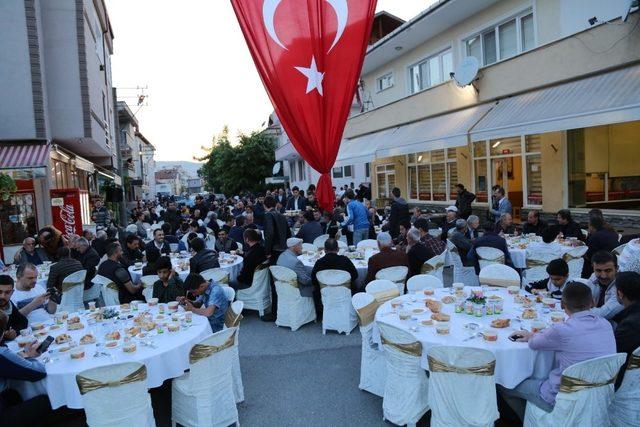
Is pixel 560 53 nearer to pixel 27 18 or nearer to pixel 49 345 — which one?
pixel 49 345

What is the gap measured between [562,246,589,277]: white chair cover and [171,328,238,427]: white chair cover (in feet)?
19.9

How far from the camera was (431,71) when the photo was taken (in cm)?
1864

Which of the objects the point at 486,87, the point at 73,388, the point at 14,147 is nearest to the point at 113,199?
the point at 14,147

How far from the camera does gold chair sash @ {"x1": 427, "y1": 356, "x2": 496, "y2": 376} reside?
11.9 ft

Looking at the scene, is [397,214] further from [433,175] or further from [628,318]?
[628,318]

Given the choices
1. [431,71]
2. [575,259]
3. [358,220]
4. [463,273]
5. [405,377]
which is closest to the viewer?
[405,377]

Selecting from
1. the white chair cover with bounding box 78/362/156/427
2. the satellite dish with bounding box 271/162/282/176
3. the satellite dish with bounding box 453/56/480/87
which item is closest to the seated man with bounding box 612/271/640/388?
the white chair cover with bounding box 78/362/156/427

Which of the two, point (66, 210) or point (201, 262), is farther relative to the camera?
point (66, 210)

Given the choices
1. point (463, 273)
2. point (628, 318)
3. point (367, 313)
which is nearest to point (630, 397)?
point (628, 318)

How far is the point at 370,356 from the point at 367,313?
0.46 m

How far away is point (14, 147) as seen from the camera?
1458 centimetres

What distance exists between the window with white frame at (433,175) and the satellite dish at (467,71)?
3.13 meters

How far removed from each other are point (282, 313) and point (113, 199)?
19.7m

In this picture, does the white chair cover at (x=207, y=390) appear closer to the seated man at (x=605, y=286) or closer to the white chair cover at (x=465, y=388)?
the white chair cover at (x=465, y=388)
